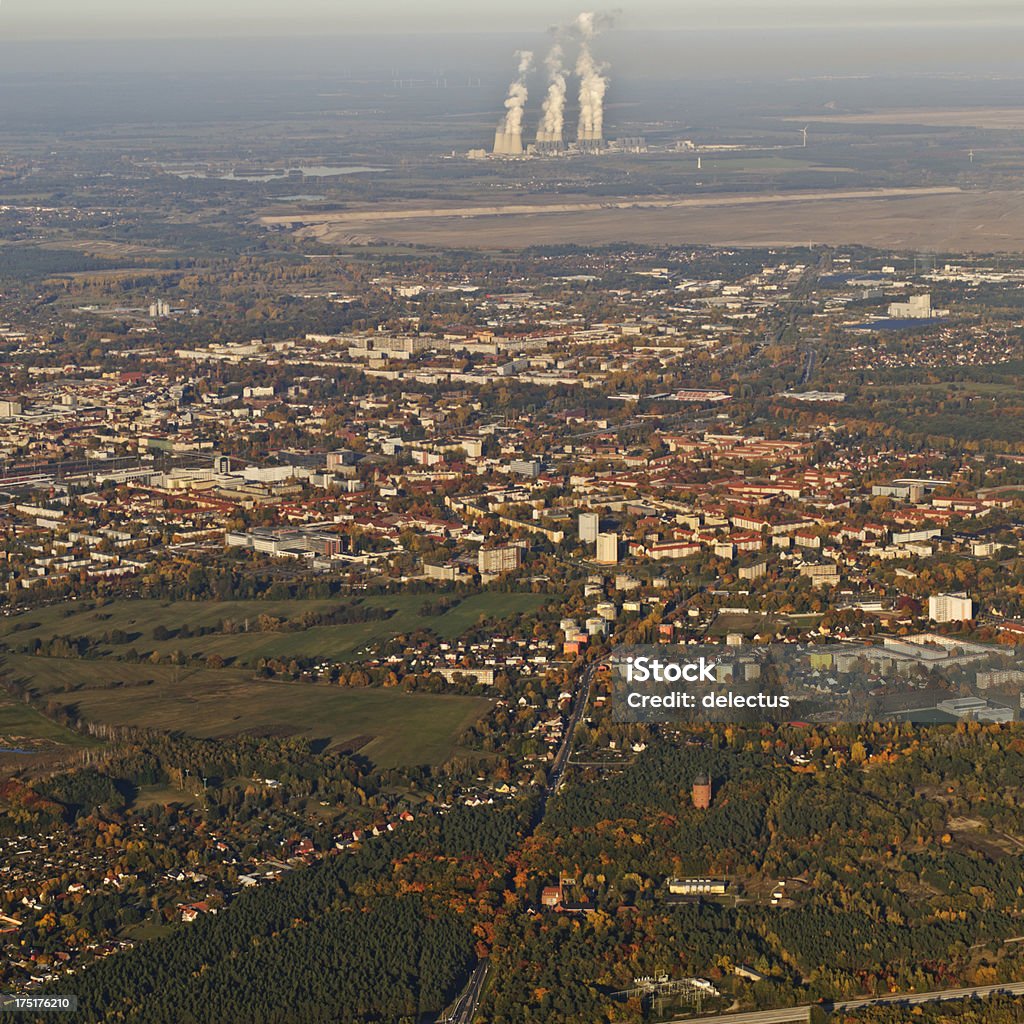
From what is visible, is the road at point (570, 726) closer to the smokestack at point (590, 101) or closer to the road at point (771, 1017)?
the road at point (771, 1017)

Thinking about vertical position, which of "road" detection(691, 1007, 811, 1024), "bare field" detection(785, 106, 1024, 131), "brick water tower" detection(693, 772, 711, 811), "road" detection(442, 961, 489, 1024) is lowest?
"road" detection(442, 961, 489, 1024)

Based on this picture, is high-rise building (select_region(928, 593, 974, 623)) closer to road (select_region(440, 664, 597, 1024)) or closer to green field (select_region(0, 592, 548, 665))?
road (select_region(440, 664, 597, 1024))

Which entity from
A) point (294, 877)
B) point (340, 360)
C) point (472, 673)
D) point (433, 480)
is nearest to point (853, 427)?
point (433, 480)

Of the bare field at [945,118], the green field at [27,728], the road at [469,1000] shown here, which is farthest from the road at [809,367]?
the bare field at [945,118]

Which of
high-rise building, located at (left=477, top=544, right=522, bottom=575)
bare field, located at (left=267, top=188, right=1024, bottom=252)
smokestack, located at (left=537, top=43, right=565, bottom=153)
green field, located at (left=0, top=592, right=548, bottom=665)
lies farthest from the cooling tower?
green field, located at (left=0, top=592, right=548, bottom=665)

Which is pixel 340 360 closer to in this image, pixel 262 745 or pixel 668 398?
pixel 668 398

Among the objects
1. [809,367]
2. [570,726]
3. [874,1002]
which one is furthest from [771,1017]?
[809,367]
